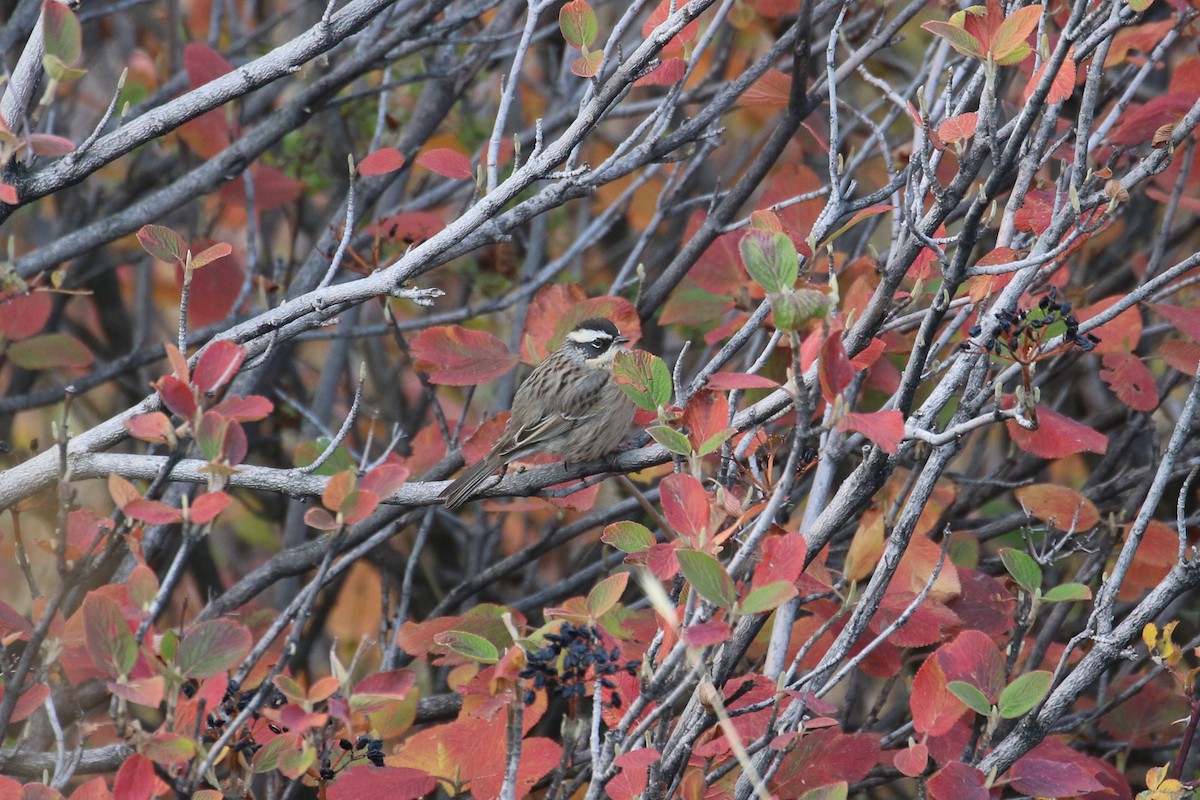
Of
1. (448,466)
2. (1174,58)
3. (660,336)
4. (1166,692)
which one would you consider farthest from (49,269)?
(1174,58)

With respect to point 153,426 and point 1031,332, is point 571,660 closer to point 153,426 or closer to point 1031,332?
point 153,426

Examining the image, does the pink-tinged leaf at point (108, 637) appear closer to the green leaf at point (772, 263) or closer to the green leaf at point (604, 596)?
the green leaf at point (604, 596)

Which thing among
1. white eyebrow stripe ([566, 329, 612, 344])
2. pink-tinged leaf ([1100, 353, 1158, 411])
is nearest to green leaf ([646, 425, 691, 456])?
pink-tinged leaf ([1100, 353, 1158, 411])

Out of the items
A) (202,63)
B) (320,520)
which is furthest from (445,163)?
(320,520)

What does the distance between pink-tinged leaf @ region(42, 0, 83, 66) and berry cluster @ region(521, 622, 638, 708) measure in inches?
72.1

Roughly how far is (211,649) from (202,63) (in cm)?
315

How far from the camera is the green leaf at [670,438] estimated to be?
8.67ft

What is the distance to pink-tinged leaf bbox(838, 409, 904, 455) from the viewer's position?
240 centimetres

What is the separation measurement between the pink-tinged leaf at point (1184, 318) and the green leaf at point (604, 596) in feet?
7.88

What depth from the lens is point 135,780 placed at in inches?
97.3

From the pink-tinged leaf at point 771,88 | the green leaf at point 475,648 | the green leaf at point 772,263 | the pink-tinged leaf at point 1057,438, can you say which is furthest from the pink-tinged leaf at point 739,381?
the pink-tinged leaf at point 771,88

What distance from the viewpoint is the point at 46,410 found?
7234 millimetres

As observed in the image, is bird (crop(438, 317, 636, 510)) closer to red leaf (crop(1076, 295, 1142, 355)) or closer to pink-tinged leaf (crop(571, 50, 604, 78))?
pink-tinged leaf (crop(571, 50, 604, 78))

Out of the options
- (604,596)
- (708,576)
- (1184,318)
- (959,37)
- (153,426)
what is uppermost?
(959,37)
